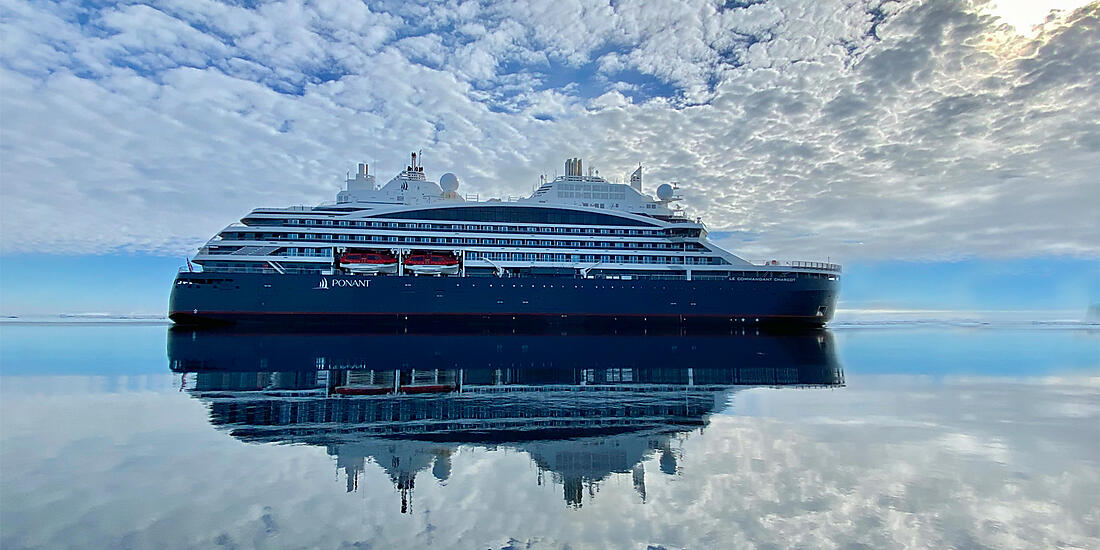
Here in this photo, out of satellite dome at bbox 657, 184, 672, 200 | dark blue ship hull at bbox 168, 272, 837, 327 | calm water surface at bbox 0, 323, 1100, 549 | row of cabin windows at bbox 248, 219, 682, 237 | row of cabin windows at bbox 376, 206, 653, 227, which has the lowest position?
calm water surface at bbox 0, 323, 1100, 549

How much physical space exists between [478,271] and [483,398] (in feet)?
Result: 114

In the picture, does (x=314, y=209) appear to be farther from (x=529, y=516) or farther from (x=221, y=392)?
(x=529, y=516)

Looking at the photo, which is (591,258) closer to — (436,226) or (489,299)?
(489,299)

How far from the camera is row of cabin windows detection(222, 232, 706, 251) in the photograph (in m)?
47.4

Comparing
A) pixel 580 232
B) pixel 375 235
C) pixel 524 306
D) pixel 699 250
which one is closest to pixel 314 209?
pixel 375 235

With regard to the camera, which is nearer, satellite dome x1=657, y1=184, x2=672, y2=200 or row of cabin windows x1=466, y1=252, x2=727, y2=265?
row of cabin windows x1=466, y1=252, x2=727, y2=265

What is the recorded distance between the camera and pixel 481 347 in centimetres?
3016

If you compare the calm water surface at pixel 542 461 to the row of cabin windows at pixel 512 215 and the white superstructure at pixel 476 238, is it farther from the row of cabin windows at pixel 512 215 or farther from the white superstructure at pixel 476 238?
the row of cabin windows at pixel 512 215

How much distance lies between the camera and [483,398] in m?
14.8

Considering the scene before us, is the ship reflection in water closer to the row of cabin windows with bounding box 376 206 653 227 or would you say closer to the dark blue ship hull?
the dark blue ship hull

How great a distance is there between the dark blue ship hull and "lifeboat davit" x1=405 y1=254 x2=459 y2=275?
66.4 inches

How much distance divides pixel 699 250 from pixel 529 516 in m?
46.5

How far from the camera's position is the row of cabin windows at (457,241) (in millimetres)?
47438

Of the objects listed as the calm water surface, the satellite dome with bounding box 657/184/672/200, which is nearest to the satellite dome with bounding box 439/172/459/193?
the satellite dome with bounding box 657/184/672/200
